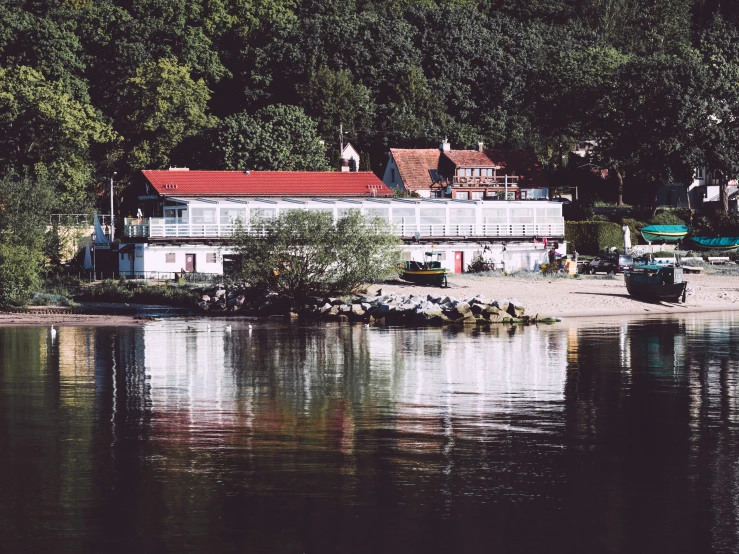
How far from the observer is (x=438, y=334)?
54.2 m

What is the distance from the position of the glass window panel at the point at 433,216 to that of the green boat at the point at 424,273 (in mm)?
13636

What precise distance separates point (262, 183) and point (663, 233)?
30.2 m

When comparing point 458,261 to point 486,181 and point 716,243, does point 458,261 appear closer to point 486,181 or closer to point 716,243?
point 716,243

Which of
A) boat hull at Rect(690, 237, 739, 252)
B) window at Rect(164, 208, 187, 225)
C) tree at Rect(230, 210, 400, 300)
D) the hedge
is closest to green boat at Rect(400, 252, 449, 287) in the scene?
tree at Rect(230, 210, 400, 300)

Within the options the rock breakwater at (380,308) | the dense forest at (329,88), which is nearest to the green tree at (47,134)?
the dense forest at (329,88)

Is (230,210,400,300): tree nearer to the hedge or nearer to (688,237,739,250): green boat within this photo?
the hedge

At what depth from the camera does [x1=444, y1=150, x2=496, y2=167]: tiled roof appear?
355 ft

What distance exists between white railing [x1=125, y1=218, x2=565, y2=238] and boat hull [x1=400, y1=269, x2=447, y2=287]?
36.0 ft

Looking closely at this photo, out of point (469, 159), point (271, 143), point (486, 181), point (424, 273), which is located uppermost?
point (271, 143)

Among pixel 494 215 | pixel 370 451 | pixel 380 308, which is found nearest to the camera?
pixel 370 451

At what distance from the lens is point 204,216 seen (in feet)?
274

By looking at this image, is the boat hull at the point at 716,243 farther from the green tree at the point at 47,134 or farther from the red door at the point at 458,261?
the green tree at the point at 47,134

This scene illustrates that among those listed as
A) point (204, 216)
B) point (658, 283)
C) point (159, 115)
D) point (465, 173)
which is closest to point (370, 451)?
point (658, 283)

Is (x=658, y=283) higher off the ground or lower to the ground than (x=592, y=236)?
lower
